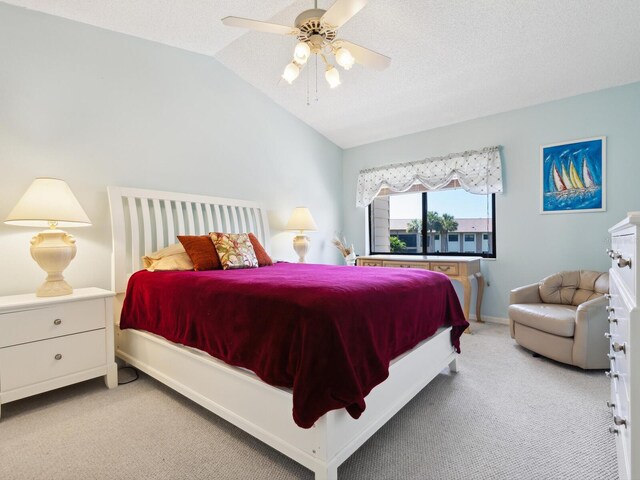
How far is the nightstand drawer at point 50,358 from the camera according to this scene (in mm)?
1911

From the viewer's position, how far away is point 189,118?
327cm

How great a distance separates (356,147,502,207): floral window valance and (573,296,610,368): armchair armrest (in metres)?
1.70

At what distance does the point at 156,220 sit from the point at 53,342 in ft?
3.98

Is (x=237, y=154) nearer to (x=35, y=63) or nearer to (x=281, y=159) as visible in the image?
(x=281, y=159)

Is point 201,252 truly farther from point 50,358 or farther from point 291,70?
point 291,70

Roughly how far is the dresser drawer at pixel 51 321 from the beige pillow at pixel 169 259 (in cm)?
45

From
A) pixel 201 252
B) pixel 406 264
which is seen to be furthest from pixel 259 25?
pixel 406 264

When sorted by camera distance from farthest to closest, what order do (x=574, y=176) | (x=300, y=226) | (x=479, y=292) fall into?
(x=300, y=226)
(x=479, y=292)
(x=574, y=176)

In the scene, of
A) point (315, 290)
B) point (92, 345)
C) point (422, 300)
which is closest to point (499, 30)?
point (422, 300)

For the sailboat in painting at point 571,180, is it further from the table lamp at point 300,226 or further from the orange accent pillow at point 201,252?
the orange accent pillow at point 201,252

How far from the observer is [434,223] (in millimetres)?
4422

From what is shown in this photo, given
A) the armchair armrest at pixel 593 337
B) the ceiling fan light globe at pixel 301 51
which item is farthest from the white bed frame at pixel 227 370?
the ceiling fan light globe at pixel 301 51

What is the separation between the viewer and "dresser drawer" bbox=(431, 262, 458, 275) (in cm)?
353

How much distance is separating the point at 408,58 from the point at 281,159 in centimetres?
189
